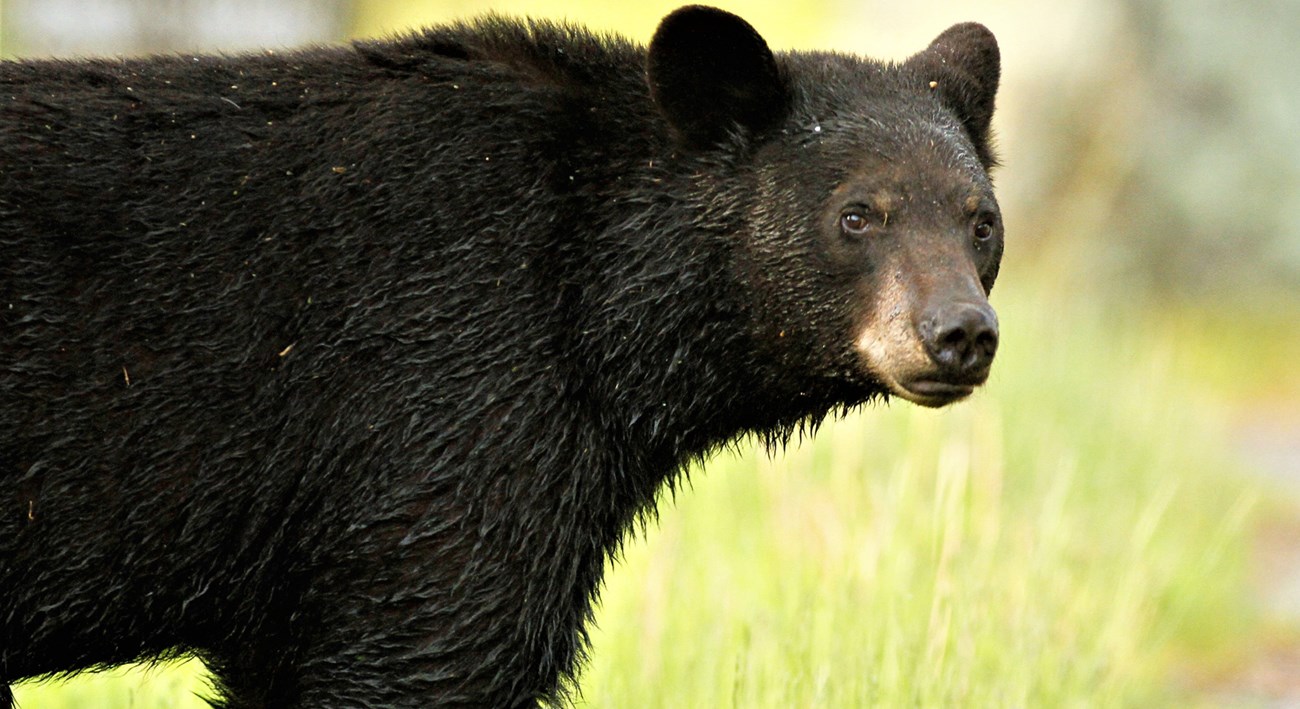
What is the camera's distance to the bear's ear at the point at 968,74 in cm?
471

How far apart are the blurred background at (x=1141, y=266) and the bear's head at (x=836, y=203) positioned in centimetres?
323

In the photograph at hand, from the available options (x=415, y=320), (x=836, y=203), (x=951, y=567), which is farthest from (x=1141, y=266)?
(x=415, y=320)

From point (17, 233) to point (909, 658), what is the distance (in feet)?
9.71

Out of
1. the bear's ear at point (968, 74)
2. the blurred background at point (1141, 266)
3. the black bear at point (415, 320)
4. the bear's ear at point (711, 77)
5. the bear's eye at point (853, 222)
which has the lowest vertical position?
the black bear at point (415, 320)

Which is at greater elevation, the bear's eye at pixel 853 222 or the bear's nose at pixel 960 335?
the bear's eye at pixel 853 222

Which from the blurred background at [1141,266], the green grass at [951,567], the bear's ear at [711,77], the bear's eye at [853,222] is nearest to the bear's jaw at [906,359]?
the bear's eye at [853,222]

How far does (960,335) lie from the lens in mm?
3982

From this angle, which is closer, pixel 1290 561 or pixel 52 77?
pixel 52 77

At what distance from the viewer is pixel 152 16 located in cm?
1531

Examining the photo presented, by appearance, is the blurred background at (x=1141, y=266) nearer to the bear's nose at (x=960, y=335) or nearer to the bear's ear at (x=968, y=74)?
the bear's ear at (x=968, y=74)

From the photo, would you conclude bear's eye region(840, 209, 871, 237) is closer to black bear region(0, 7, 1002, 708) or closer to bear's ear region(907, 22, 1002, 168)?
black bear region(0, 7, 1002, 708)

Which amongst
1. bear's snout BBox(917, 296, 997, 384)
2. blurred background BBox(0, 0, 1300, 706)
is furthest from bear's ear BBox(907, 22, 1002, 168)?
blurred background BBox(0, 0, 1300, 706)

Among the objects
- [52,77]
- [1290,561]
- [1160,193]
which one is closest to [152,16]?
[1160,193]

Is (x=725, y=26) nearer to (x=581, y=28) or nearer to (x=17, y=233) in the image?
(x=581, y=28)
